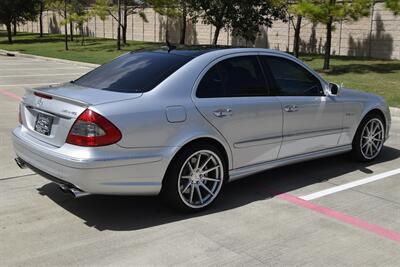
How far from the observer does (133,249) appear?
413cm

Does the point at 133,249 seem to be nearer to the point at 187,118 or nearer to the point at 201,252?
the point at 201,252

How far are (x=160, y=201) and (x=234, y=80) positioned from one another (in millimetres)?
1403

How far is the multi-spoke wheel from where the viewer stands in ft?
22.1

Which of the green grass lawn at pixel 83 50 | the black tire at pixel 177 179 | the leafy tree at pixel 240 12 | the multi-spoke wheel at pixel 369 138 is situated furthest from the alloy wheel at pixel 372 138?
the green grass lawn at pixel 83 50

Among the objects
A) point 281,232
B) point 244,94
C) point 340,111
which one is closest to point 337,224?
point 281,232

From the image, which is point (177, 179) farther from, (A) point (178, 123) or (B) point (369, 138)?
(B) point (369, 138)

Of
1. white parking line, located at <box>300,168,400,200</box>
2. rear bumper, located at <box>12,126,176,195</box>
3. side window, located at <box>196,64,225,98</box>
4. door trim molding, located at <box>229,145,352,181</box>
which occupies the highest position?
side window, located at <box>196,64,225,98</box>

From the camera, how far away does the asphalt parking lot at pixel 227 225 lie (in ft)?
13.3

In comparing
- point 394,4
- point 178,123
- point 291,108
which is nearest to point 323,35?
point 394,4

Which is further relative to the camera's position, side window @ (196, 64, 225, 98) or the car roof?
the car roof

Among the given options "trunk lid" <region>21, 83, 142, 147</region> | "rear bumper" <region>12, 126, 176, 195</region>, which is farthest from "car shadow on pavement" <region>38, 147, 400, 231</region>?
"trunk lid" <region>21, 83, 142, 147</region>

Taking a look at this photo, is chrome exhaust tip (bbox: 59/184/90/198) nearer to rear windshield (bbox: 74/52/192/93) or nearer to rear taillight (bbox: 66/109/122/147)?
rear taillight (bbox: 66/109/122/147)

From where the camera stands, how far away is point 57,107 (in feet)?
15.2

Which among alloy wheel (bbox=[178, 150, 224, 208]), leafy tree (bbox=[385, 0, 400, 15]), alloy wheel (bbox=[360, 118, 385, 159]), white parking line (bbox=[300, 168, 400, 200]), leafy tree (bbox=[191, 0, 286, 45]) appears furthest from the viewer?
leafy tree (bbox=[191, 0, 286, 45])
